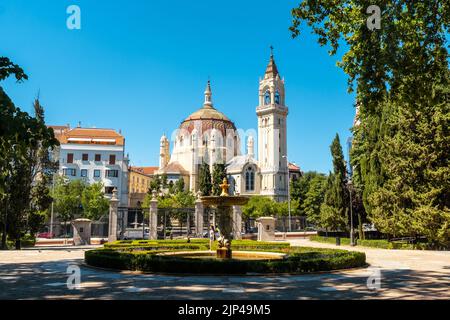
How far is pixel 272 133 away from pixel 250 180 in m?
11.0

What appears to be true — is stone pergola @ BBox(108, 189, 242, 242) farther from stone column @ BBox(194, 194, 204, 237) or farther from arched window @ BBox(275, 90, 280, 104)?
arched window @ BBox(275, 90, 280, 104)

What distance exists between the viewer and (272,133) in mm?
87938

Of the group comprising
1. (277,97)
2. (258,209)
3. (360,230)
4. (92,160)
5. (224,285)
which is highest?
(277,97)

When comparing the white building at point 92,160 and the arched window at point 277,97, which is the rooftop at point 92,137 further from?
the arched window at point 277,97

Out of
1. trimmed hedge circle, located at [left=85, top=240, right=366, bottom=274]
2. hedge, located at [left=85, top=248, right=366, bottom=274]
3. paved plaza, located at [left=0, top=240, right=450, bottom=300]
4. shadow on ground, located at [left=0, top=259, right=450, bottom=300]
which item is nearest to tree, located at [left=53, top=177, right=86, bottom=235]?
paved plaza, located at [left=0, top=240, right=450, bottom=300]

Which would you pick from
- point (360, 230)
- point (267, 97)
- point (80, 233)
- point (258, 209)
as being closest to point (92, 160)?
point (258, 209)

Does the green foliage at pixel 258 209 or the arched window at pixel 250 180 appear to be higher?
the arched window at pixel 250 180

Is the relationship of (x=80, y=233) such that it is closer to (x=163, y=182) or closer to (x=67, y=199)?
(x=67, y=199)

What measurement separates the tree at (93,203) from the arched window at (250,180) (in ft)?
131

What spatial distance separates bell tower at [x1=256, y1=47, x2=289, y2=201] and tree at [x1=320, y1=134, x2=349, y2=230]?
153ft

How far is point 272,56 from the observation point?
305ft

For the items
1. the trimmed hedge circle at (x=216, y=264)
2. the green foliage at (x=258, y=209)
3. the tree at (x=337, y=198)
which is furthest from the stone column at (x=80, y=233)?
the green foliage at (x=258, y=209)

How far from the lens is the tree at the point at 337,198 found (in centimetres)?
3678
